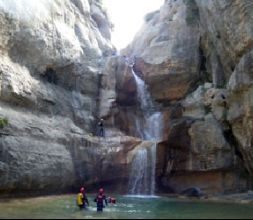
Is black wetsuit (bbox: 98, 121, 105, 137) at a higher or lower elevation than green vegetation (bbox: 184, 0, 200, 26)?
lower

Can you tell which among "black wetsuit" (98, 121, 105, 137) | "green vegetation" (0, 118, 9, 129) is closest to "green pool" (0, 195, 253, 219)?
"green vegetation" (0, 118, 9, 129)

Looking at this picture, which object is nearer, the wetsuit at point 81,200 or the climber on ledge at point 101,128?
the wetsuit at point 81,200

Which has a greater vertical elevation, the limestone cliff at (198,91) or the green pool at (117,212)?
the limestone cliff at (198,91)

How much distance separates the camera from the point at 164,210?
84.0ft

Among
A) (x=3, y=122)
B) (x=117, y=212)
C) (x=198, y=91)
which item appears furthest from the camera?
(x=198, y=91)

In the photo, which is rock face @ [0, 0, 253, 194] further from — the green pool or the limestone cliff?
the green pool

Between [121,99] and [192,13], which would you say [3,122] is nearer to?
[121,99]

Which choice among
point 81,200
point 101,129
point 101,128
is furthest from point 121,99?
point 81,200

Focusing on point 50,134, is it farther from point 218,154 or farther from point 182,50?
point 182,50

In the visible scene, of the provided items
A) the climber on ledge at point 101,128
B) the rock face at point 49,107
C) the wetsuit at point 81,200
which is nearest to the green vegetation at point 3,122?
the rock face at point 49,107

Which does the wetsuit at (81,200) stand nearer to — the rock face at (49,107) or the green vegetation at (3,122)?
the rock face at (49,107)

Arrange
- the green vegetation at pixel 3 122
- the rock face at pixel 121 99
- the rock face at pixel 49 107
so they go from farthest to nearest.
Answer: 1. the rock face at pixel 121 99
2. the rock face at pixel 49 107
3. the green vegetation at pixel 3 122

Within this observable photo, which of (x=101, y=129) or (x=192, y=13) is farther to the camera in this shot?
(x=192, y=13)

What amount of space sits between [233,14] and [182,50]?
36.0ft
